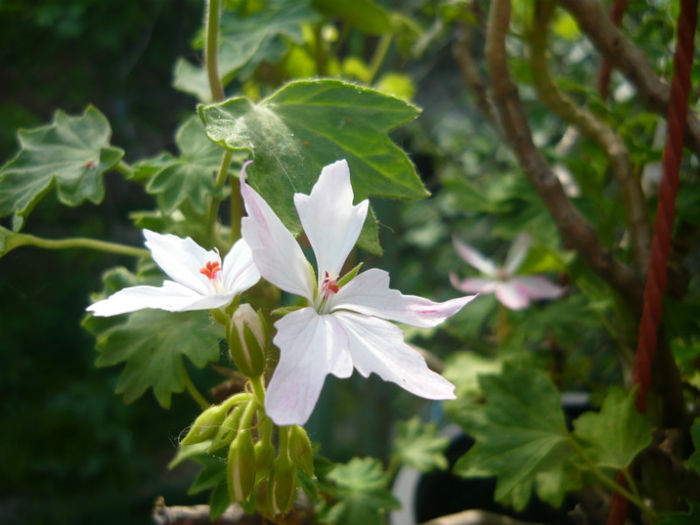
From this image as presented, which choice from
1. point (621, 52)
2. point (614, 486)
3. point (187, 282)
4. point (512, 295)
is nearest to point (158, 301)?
point (187, 282)

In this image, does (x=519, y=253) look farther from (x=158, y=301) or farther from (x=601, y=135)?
(x=158, y=301)

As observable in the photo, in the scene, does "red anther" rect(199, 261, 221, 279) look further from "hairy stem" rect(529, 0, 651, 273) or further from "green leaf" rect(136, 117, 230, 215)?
"hairy stem" rect(529, 0, 651, 273)

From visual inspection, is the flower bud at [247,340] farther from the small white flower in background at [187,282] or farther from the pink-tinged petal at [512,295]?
the pink-tinged petal at [512,295]

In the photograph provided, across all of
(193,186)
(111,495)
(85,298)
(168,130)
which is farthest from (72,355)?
(193,186)

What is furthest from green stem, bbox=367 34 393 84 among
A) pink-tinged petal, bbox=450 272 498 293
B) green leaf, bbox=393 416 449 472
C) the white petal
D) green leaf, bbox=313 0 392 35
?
the white petal

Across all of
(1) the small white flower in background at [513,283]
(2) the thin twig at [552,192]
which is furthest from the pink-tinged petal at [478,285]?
(2) the thin twig at [552,192]
